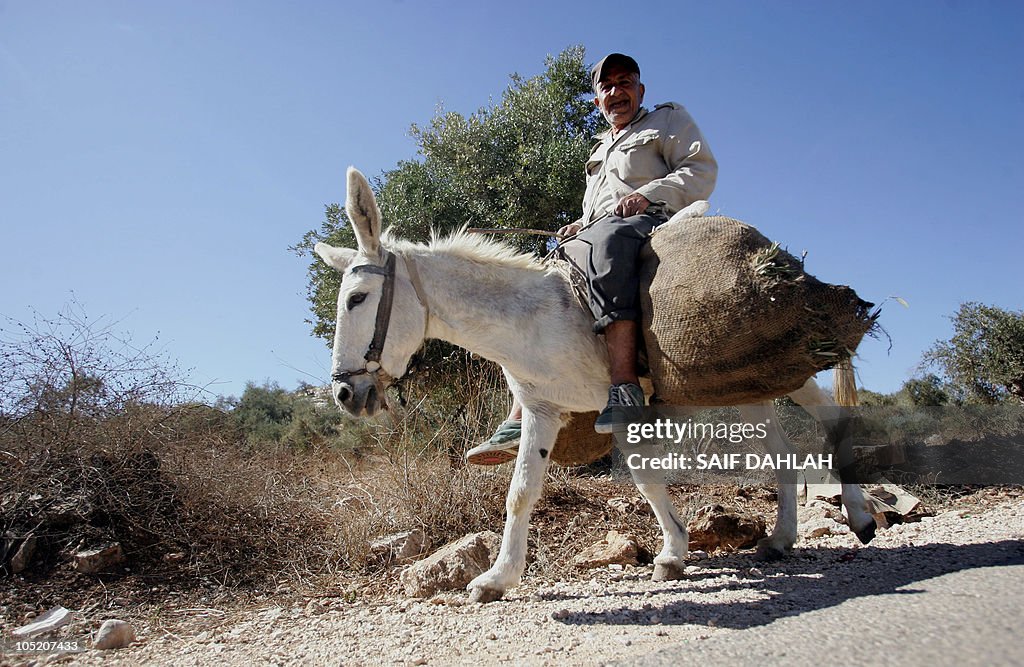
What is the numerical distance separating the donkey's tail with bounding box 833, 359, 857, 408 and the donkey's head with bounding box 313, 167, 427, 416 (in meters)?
3.13

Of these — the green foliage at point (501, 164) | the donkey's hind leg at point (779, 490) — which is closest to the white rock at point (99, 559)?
the donkey's hind leg at point (779, 490)

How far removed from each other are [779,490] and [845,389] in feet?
2.95

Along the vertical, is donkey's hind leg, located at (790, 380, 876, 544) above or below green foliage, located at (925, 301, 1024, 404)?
below

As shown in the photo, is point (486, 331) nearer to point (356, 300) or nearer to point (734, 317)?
point (356, 300)

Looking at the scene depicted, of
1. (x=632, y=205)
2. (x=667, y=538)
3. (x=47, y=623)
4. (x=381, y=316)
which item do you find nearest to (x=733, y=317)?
(x=632, y=205)

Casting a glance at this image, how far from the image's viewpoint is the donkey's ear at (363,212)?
356 centimetres

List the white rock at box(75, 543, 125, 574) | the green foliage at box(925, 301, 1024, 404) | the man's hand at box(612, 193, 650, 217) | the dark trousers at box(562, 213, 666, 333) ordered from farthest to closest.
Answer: the green foliage at box(925, 301, 1024, 404)
the white rock at box(75, 543, 125, 574)
the man's hand at box(612, 193, 650, 217)
the dark trousers at box(562, 213, 666, 333)

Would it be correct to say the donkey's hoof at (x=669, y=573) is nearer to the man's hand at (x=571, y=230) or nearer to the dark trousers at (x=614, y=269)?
the dark trousers at (x=614, y=269)

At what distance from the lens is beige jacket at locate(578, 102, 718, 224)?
148 inches

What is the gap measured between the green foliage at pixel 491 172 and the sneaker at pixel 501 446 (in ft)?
24.4

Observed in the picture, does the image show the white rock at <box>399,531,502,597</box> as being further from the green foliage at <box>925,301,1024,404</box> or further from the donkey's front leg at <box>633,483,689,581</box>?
Answer: the green foliage at <box>925,301,1024,404</box>

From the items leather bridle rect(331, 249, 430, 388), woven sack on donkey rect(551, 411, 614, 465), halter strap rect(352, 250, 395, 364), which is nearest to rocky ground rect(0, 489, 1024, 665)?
woven sack on donkey rect(551, 411, 614, 465)

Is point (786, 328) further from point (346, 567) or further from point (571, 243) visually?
point (346, 567)

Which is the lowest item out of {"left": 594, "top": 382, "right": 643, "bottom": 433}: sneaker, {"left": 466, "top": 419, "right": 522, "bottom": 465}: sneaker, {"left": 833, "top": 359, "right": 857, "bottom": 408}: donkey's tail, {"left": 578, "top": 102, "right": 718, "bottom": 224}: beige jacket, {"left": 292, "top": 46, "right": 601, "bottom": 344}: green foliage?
{"left": 466, "top": 419, "right": 522, "bottom": 465}: sneaker
